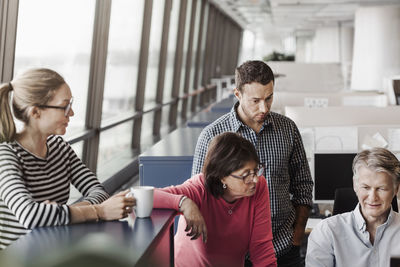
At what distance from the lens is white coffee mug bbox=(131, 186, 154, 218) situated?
5.64 feet

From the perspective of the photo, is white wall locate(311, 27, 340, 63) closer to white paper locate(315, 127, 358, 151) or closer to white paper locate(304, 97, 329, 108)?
white paper locate(304, 97, 329, 108)

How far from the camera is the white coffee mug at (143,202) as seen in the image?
1719 mm

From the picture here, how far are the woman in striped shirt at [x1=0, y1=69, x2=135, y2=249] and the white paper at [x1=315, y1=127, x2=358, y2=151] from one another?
7.38 feet

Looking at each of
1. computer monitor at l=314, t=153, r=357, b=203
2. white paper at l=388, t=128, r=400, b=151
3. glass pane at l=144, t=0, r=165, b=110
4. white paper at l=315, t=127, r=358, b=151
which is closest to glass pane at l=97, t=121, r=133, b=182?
glass pane at l=144, t=0, r=165, b=110

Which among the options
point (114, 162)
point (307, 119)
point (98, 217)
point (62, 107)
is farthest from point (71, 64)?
point (98, 217)

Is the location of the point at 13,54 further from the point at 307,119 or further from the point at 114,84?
the point at 114,84

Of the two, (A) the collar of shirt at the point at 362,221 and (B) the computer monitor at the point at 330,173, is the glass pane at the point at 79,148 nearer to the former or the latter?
(B) the computer monitor at the point at 330,173

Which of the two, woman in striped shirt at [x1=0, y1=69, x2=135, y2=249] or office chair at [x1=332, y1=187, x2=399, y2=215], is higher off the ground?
woman in striped shirt at [x1=0, y1=69, x2=135, y2=249]

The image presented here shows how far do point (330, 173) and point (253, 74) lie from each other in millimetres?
1398

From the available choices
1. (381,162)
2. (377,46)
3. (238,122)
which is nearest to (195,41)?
(377,46)

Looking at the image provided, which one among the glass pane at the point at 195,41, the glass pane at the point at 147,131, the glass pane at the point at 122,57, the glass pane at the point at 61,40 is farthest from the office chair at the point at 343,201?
the glass pane at the point at 195,41

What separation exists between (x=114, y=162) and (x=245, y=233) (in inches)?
227

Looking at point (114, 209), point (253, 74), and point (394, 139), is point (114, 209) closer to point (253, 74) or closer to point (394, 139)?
point (253, 74)

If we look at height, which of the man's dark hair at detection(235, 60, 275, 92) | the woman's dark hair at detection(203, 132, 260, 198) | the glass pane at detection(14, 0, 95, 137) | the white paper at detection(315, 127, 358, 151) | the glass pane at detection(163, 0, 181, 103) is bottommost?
the woman's dark hair at detection(203, 132, 260, 198)
